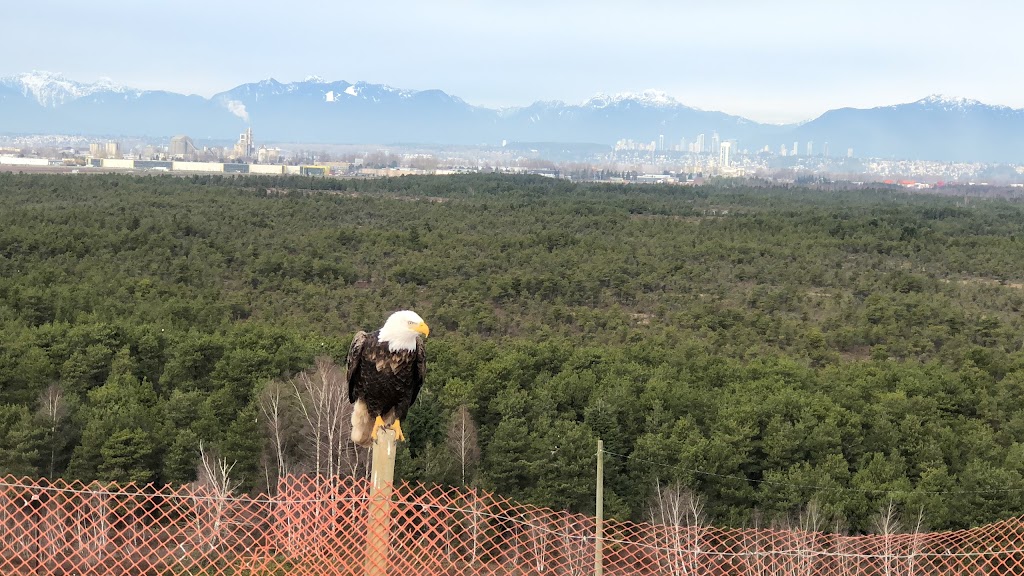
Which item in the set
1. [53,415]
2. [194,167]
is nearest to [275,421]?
[53,415]

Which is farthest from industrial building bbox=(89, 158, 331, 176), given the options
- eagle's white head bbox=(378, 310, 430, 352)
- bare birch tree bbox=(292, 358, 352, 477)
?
eagle's white head bbox=(378, 310, 430, 352)

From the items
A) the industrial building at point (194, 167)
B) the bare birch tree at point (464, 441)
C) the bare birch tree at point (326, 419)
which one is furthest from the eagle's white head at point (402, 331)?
the industrial building at point (194, 167)

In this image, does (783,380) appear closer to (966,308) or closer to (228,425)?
(228,425)

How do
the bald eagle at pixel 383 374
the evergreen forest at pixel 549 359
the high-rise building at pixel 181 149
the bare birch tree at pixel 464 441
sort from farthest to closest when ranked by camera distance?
1. the high-rise building at pixel 181 149
2. the bare birch tree at pixel 464 441
3. the evergreen forest at pixel 549 359
4. the bald eagle at pixel 383 374

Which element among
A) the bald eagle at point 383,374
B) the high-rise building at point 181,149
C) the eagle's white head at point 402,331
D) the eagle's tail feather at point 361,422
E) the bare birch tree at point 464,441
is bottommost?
the bare birch tree at point 464,441

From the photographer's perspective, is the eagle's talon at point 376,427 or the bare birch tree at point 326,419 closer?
the eagle's talon at point 376,427

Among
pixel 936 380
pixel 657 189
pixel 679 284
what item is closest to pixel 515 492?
pixel 936 380

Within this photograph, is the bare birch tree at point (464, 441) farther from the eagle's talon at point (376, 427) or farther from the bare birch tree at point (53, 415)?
the eagle's talon at point (376, 427)

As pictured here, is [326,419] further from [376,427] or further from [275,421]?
[376,427]
